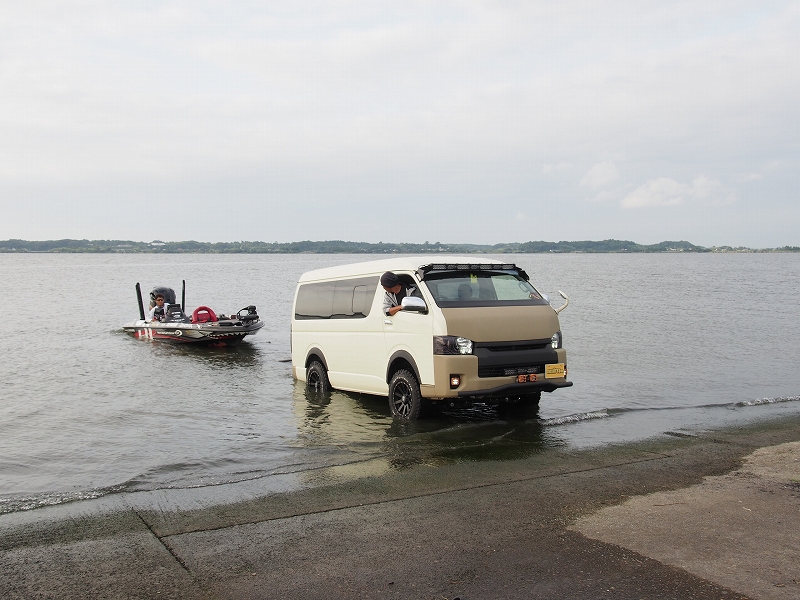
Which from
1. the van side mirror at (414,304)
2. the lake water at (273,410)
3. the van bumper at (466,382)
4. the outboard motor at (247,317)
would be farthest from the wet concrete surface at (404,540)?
the outboard motor at (247,317)

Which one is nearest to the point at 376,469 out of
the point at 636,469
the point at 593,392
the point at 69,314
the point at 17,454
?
the point at 636,469

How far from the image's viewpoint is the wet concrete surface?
4.50 meters

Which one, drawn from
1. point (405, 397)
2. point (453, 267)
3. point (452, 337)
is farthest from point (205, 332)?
point (452, 337)

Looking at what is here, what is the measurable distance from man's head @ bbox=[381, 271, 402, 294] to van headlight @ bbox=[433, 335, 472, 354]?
1401 millimetres

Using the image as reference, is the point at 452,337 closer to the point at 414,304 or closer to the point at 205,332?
the point at 414,304

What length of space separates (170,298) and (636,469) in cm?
2252

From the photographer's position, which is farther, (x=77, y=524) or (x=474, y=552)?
(x=77, y=524)

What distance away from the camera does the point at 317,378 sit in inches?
525

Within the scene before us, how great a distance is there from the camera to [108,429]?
11.4 metres

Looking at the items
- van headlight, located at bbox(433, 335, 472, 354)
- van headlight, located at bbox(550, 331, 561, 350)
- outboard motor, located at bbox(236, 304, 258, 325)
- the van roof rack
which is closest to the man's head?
the van roof rack

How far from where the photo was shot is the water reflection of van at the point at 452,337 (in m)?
9.57

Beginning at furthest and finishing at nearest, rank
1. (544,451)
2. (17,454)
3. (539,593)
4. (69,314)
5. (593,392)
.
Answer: (69,314) → (593,392) → (17,454) → (544,451) → (539,593)

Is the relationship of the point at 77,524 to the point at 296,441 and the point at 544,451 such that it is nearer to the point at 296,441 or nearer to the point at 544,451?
the point at 296,441

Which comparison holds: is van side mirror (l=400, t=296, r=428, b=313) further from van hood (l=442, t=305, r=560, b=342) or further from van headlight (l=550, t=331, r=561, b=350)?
van headlight (l=550, t=331, r=561, b=350)
